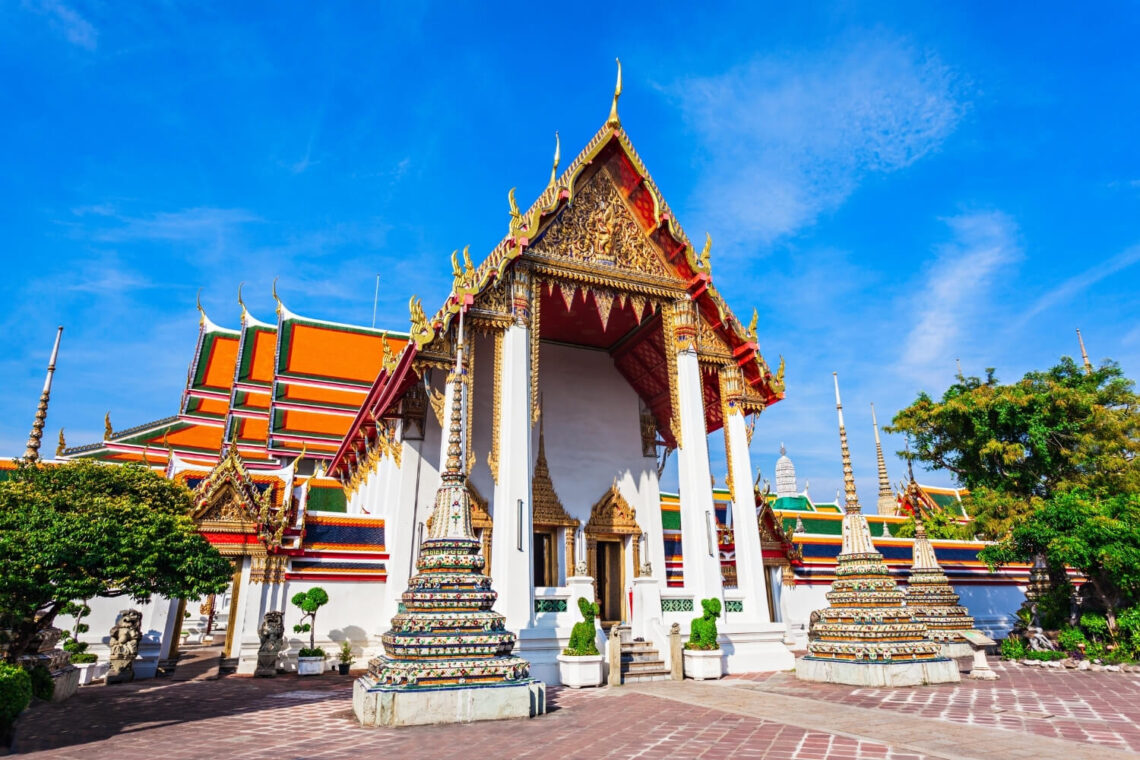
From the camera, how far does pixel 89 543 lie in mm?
5496

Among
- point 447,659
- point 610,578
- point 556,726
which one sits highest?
point 610,578

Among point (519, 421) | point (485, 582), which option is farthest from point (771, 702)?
point (519, 421)

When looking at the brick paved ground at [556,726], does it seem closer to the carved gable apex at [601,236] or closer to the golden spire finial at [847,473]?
the golden spire finial at [847,473]

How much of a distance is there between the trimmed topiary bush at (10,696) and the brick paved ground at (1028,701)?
7100 mm

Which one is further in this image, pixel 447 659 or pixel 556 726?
pixel 447 659

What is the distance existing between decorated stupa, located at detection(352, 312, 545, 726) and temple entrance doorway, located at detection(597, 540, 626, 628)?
674cm

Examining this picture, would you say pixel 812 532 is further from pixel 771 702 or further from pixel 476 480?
pixel 771 702

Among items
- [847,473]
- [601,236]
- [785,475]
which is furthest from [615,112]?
[785,475]

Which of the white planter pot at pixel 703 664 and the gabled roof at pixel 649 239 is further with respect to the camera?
the gabled roof at pixel 649 239

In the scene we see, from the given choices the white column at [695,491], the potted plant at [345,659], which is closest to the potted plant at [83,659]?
the potted plant at [345,659]

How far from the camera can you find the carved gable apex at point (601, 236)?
11367mm

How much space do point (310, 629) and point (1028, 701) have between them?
9708mm

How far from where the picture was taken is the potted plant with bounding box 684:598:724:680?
356 inches

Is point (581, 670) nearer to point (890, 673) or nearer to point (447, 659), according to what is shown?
point (447, 659)
